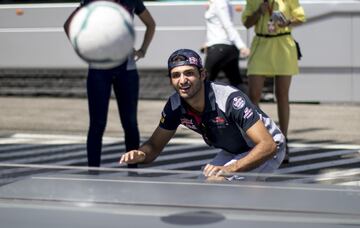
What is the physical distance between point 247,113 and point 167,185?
24.4 inches

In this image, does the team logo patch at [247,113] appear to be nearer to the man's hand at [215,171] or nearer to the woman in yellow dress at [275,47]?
the man's hand at [215,171]

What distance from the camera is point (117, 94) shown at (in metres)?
6.16

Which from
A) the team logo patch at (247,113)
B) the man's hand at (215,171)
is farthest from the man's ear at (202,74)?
the man's hand at (215,171)

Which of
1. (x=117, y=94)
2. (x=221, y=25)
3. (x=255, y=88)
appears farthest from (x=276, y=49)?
(x=221, y=25)

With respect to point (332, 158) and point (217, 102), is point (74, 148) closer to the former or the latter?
point (332, 158)

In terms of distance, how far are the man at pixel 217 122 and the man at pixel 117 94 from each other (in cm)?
137

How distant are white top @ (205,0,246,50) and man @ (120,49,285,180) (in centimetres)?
437

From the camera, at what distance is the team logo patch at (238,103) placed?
4.39m

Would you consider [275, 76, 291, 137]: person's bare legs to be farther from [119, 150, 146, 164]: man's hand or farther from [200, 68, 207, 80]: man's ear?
[119, 150, 146, 164]: man's hand

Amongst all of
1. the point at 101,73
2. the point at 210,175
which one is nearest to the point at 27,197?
the point at 210,175

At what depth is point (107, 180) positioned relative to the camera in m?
4.28

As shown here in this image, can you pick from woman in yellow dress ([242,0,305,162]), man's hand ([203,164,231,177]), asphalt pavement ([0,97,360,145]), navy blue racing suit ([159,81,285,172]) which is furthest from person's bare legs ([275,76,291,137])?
man's hand ([203,164,231,177])

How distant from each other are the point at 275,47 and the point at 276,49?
0.08 ft

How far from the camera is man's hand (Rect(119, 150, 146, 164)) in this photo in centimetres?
Answer: 444
